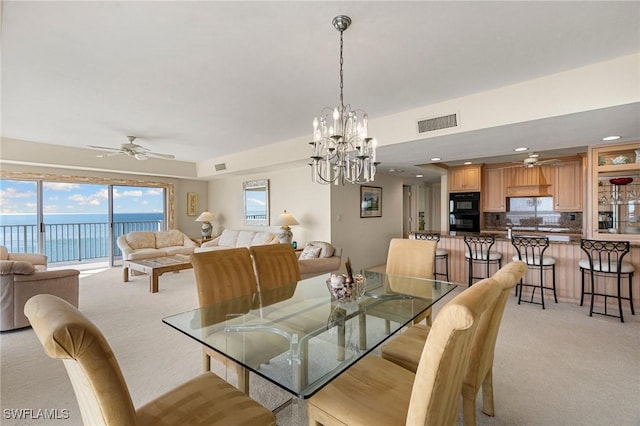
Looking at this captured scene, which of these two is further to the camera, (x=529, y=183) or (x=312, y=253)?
(x=529, y=183)

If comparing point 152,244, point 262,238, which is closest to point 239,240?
point 262,238

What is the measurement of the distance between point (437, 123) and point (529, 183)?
12.9ft

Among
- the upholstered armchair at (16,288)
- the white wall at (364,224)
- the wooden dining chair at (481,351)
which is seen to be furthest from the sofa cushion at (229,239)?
the wooden dining chair at (481,351)

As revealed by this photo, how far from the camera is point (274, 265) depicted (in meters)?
2.70

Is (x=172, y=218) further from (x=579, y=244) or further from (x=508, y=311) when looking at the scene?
(x=579, y=244)

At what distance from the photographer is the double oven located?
21.2 ft

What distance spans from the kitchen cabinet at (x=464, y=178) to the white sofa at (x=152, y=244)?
20.2ft

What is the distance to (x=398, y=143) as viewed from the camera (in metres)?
3.82

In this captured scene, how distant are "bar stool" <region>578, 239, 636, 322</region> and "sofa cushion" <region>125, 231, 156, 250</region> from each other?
7442 mm

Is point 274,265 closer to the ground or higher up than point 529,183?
closer to the ground

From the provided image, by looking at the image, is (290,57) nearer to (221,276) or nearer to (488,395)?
(221,276)

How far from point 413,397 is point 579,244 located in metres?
4.21

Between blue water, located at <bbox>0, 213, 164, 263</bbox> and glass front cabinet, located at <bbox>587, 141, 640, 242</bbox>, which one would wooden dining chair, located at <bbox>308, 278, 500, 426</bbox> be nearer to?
glass front cabinet, located at <bbox>587, 141, 640, 242</bbox>

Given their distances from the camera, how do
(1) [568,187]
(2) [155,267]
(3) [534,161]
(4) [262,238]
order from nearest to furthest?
1. (2) [155,267]
2. (3) [534,161]
3. (1) [568,187]
4. (4) [262,238]
